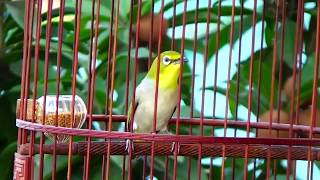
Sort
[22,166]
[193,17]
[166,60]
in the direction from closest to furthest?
[22,166], [166,60], [193,17]

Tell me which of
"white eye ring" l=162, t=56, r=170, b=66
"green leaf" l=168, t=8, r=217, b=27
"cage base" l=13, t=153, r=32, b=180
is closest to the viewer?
"cage base" l=13, t=153, r=32, b=180

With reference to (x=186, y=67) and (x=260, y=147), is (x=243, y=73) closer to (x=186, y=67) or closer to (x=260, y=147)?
(x=186, y=67)

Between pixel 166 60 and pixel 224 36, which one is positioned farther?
pixel 224 36

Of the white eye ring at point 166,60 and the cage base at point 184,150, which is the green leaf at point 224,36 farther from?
the cage base at point 184,150

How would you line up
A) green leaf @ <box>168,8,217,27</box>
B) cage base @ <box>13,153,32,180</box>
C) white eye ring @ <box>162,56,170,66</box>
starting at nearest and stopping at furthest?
1. cage base @ <box>13,153,32,180</box>
2. white eye ring @ <box>162,56,170,66</box>
3. green leaf @ <box>168,8,217,27</box>

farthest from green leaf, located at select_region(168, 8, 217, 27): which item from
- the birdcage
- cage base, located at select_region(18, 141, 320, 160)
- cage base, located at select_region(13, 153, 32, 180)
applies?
cage base, located at select_region(13, 153, 32, 180)

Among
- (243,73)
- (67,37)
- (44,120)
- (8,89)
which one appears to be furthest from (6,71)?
(44,120)

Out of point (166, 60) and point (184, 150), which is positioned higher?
point (166, 60)

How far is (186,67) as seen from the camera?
2.49 metres

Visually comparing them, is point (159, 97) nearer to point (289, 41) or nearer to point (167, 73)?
point (167, 73)

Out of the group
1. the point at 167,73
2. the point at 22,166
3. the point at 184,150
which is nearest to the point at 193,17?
the point at 167,73

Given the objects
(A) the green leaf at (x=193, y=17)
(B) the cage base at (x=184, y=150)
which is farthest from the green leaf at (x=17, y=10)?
(B) the cage base at (x=184, y=150)

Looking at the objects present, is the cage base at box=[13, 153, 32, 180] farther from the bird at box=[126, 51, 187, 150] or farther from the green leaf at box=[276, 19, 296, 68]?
the green leaf at box=[276, 19, 296, 68]

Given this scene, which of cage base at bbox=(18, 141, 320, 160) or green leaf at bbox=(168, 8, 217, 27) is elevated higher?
green leaf at bbox=(168, 8, 217, 27)
